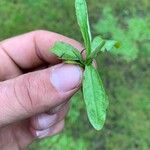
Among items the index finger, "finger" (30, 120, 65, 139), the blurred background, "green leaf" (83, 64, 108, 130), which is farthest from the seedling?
the blurred background

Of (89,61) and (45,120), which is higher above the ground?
(89,61)

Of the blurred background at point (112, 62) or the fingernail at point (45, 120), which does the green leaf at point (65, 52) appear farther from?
the blurred background at point (112, 62)

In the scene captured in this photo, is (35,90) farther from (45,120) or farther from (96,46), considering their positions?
(45,120)

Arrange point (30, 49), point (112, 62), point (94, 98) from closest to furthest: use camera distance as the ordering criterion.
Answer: point (94, 98), point (30, 49), point (112, 62)

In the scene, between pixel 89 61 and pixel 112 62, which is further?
pixel 112 62

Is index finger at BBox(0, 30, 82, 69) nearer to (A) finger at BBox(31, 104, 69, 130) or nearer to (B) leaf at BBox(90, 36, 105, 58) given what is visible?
(A) finger at BBox(31, 104, 69, 130)

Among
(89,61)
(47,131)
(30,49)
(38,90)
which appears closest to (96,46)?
(89,61)
